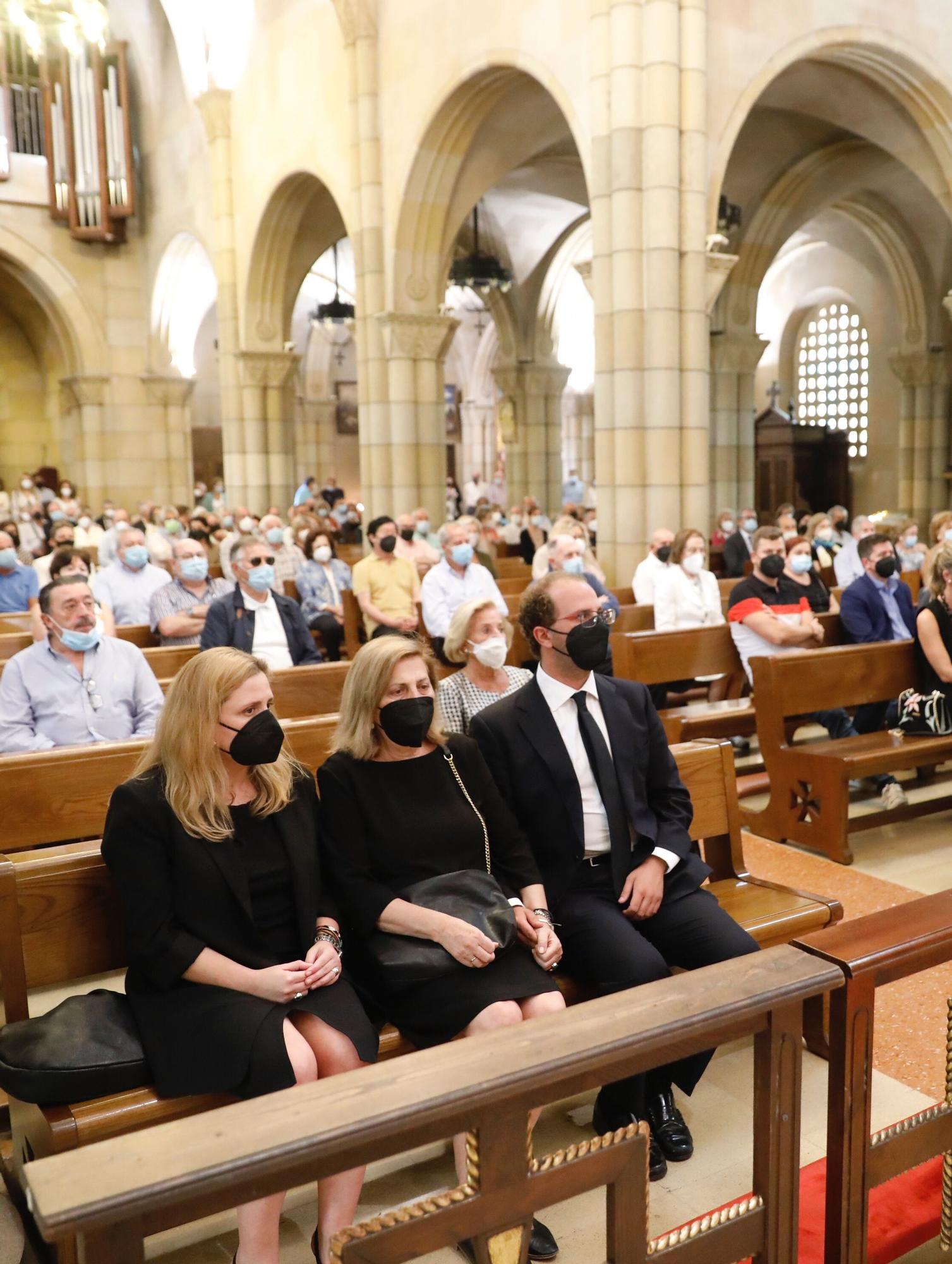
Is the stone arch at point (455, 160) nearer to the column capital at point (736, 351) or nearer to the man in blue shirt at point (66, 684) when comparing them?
the column capital at point (736, 351)

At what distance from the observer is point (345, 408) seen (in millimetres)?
27203

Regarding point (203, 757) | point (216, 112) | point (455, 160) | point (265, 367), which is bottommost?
point (203, 757)

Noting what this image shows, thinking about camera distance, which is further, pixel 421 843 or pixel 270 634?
pixel 270 634

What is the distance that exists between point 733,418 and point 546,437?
205 inches

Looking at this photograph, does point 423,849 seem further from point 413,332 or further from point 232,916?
point 413,332

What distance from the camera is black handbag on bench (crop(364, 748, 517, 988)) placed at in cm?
254

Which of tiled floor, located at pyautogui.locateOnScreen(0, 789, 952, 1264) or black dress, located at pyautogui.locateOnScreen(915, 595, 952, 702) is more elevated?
black dress, located at pyautogui.locateOnScreen(915, 595, 952, 702)

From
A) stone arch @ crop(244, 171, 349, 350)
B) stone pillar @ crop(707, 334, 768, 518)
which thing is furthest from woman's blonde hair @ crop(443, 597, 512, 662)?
stone pillar @ crop(707, 334, 768, 518)

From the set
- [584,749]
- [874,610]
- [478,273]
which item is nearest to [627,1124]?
[584,749]

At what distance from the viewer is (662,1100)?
2.72m

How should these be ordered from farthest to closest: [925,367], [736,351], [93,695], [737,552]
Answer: [925,367] < [736,351] < [737,552] < [93,695]

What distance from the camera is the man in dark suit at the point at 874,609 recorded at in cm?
594

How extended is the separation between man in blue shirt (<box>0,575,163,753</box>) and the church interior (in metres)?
0.14

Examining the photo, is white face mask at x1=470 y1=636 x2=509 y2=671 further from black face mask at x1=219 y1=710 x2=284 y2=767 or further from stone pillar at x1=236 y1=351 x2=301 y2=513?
stone pillar at x1=236 y1=351 x2=301 y2=513
